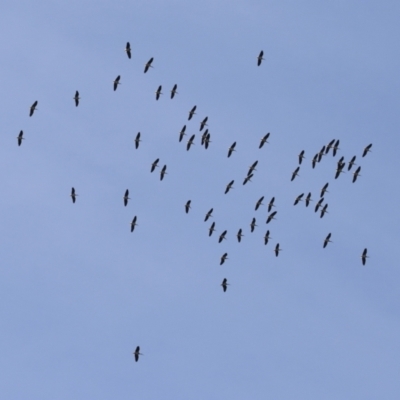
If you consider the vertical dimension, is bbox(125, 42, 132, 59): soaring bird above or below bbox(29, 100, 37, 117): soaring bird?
above

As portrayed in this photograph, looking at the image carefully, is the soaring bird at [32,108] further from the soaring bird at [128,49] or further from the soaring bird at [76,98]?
the soaring bird at [128,49]

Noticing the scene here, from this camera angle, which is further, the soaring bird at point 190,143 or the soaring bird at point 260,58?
the soaring bird at point 190,143

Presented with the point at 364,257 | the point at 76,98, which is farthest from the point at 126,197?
the point at 364,257

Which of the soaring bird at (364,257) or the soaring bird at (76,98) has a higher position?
Result: the soaring bird at (76,98)

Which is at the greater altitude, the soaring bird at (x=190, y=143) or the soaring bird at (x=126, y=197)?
the soaring bird at (x=190, y=143)

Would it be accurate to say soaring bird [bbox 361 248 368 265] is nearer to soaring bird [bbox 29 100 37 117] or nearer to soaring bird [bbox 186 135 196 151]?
soaring bird [bbox 186 135 196 151]

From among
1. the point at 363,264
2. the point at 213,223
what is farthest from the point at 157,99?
the point at 363,264

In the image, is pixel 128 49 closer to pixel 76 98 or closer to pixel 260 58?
pixel 76 98

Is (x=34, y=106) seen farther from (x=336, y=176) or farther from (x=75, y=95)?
(x=336, y=176)

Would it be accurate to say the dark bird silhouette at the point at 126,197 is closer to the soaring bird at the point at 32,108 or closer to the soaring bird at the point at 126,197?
the soaring bird at the point at 126,197

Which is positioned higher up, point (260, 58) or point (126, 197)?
point (260, 58)

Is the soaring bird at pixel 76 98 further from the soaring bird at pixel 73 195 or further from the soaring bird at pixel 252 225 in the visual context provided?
the soaring bird at pixel 252 225

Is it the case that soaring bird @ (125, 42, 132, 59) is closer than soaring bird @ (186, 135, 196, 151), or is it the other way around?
soaring bird @ (125, 42, 132, 59)

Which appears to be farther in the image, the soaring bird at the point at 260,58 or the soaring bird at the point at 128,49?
the soaring bird at the point at 260,58
